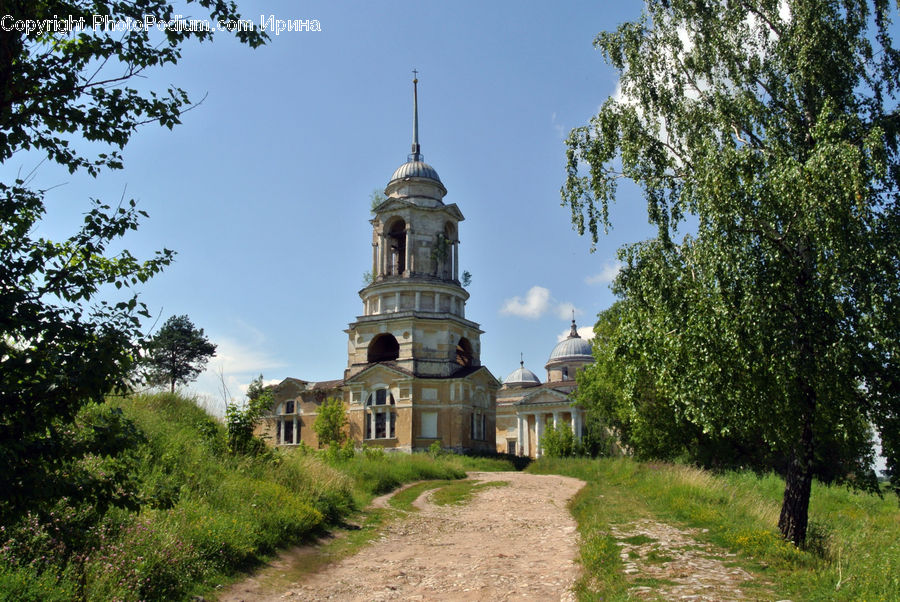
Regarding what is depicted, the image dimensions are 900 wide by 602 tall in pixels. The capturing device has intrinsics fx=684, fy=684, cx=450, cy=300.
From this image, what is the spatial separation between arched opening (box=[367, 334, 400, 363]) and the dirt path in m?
27.2

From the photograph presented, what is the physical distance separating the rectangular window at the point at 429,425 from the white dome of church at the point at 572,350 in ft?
101

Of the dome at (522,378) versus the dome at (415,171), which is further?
the dome at (522,378)

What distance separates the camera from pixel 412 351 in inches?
1667

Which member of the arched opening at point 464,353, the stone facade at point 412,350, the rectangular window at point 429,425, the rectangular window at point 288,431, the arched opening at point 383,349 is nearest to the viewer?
the rectangular window at point 429,425

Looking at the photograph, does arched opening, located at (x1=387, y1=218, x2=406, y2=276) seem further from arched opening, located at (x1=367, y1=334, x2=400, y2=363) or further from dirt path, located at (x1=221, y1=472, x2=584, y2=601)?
dirt path, located at (x1=221, y1=472, x2=584, y2=601)

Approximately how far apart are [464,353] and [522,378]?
92.1ft

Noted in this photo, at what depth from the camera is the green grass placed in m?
8.71

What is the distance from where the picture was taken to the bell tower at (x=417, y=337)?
41.4m

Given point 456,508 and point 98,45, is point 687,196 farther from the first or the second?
point 456,508

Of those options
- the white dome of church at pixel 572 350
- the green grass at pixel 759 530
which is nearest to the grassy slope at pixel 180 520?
the green grass at pixel 759 530

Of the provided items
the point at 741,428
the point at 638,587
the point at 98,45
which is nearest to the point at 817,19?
the point at 741,428

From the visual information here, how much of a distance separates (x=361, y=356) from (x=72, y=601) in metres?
37.6

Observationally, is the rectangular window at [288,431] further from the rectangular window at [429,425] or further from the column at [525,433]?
the column at [525,433]

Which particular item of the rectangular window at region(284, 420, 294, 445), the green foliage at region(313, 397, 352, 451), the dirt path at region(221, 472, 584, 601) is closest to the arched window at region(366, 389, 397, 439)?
the green foliage at region(313, 397, 352, 451)
